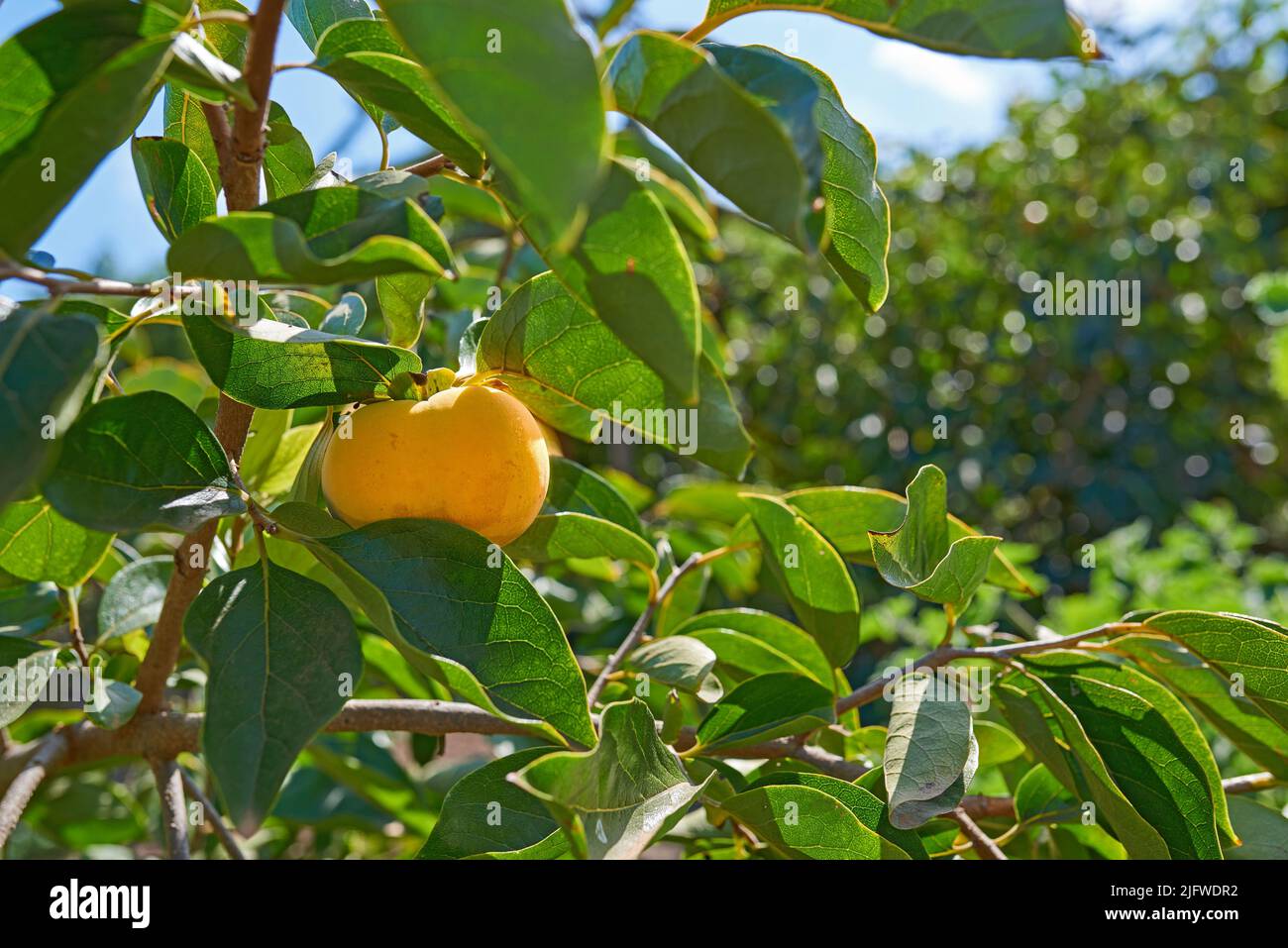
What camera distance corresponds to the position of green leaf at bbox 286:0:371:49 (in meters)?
0.53

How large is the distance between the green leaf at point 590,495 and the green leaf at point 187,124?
0.83 ft

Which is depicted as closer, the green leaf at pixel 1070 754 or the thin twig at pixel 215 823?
the green leaf at pixel 1070 754

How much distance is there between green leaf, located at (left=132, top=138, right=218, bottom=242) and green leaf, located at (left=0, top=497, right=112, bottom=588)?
0.15 metres

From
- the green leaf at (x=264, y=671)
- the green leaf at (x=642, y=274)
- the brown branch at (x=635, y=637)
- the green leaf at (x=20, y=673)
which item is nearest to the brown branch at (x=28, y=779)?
the green leaf at (x=20, y=673)

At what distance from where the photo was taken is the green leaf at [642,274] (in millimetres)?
346

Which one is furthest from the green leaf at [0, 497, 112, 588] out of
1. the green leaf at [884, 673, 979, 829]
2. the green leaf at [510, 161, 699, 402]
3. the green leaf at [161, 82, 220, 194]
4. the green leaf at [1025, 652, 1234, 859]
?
the green leaf at [1025, 652, 1234, 859]

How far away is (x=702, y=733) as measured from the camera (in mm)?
602

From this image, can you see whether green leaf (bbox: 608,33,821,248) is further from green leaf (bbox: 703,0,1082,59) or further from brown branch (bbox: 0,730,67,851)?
brown branch (bbox: 0,730,67,851)

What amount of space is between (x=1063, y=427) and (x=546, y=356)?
2.34m

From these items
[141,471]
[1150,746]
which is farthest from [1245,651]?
[141,471]

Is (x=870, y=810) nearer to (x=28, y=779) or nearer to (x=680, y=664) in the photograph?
(x=680, y=664)

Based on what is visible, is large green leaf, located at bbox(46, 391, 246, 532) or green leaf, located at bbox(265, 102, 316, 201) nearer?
large green leaf, located at bbox(46, 391, 246, 532)

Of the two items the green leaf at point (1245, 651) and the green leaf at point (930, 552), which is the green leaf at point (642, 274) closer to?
the green leaf at point (930, 552)

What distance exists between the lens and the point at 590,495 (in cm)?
71
